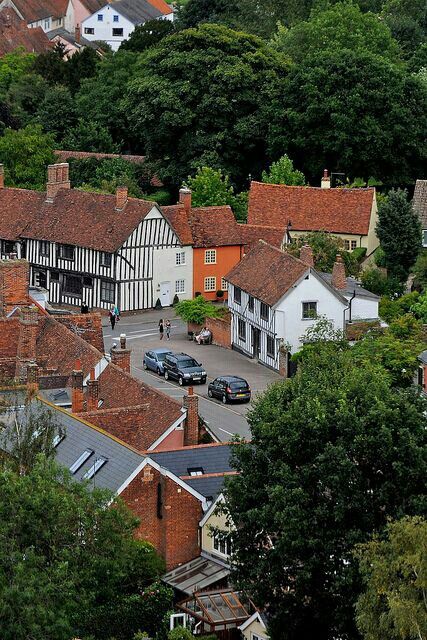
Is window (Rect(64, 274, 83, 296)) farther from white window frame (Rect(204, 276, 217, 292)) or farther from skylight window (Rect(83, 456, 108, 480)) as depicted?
skylight window (Rect(83, 456, 108, 480))

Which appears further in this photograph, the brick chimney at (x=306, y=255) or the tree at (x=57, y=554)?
the brick chimney at (x=306, y=255)

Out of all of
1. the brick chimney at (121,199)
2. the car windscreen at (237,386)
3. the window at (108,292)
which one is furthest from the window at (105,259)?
the car windscreen at (237,386)

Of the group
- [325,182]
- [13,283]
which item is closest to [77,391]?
[13,283]

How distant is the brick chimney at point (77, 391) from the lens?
6450 centimetres

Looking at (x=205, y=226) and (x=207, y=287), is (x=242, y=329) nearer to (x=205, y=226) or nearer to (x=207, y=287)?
(x=207, y=287)

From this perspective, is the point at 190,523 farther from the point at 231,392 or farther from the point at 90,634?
the point at 231,392

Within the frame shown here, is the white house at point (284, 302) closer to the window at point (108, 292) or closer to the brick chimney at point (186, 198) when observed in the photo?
the window at point (108, 292)

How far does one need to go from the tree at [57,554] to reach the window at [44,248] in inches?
1751

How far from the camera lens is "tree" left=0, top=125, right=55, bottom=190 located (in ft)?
356

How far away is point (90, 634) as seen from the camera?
52.4 meters

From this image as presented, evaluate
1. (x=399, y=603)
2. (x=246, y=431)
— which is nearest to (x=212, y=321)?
(x=246, y=431)

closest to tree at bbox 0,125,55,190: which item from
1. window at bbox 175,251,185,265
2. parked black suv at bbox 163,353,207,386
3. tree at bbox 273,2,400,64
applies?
window at bbox 175,251,185,265

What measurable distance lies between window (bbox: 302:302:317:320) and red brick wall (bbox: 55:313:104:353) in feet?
31.9

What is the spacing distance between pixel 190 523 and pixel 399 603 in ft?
44.9
